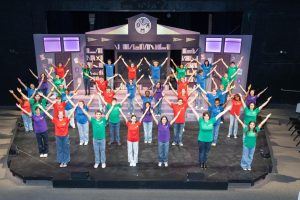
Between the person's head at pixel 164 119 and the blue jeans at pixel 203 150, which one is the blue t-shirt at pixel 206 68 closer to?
the blue jeans at pixel 203 150

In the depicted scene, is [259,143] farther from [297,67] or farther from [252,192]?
[297,67]

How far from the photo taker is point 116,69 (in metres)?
15.1

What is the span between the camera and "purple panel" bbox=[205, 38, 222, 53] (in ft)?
48.8

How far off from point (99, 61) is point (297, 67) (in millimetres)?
8303

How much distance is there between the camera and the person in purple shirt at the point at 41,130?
966cm

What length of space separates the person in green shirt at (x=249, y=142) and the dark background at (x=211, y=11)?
651cm

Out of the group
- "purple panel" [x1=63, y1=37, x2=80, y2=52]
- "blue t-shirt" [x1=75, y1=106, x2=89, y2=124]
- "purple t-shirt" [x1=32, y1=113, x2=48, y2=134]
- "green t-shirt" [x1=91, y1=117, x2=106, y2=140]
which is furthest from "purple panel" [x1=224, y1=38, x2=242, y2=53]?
"purple t-shirt" [x1=32, y1=113, x2=48, y2=134]

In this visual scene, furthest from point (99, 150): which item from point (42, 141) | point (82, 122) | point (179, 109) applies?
point (179, 109)

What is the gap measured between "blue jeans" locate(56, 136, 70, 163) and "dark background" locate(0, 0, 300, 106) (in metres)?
6.73

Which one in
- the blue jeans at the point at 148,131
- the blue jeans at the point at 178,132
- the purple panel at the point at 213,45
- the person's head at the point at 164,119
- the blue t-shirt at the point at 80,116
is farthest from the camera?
the purple panel at the point at 213,45

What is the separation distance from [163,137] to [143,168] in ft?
3.75

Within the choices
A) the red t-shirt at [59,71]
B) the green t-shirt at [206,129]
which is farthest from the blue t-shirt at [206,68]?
the red t-shirt at [59,71]

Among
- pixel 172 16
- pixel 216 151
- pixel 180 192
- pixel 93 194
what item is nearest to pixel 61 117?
pixel 93 194

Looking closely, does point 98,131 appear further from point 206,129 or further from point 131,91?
point 131,91
